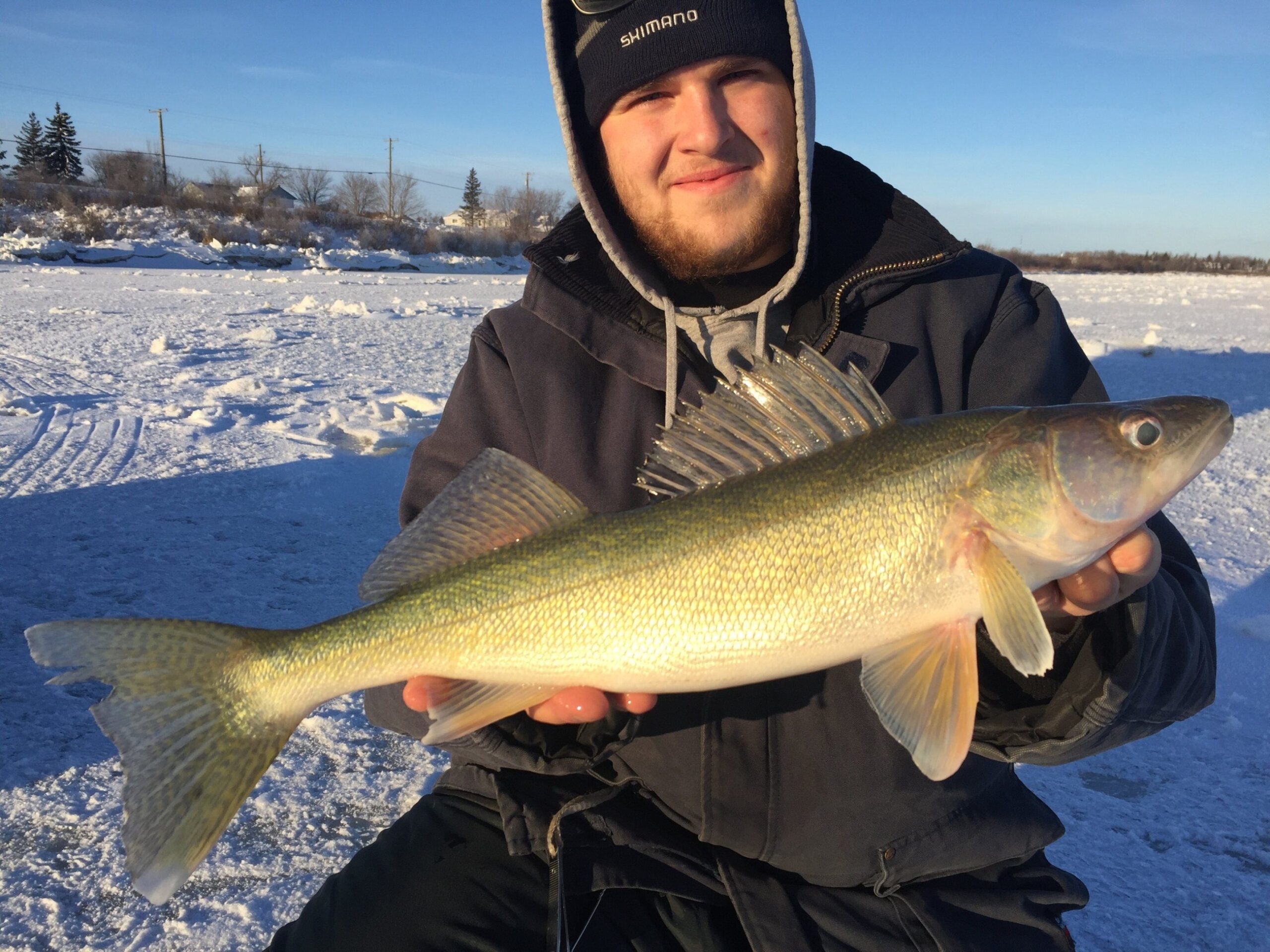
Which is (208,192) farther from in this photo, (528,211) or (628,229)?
(628,229)

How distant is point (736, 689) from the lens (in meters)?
2.09

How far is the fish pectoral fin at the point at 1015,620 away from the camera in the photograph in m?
1.61

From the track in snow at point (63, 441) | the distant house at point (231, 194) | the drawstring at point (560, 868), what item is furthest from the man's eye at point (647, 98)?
the distant house at point (231, 194)

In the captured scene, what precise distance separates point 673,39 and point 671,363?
3.16ft

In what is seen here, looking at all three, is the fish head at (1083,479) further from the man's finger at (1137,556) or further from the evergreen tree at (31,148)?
the evergreen tree at (31,148)

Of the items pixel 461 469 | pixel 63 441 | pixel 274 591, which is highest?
pixel 461 469

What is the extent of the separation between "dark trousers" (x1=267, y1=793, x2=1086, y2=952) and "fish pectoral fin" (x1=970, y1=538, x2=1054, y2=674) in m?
0.72

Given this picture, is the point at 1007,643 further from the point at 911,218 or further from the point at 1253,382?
the point at 1253,382

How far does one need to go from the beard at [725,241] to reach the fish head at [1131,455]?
1108mm

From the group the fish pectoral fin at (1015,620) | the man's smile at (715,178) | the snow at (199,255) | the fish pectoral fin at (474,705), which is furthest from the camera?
the snow at (199,255)

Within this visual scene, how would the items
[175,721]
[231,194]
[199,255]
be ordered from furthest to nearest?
Result: [231,194] → [199,255] → [175,721]

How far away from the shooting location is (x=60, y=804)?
244 centimetres

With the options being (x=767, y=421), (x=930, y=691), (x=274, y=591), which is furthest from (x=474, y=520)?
(x=274, y=591)

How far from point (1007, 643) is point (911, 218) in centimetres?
134
